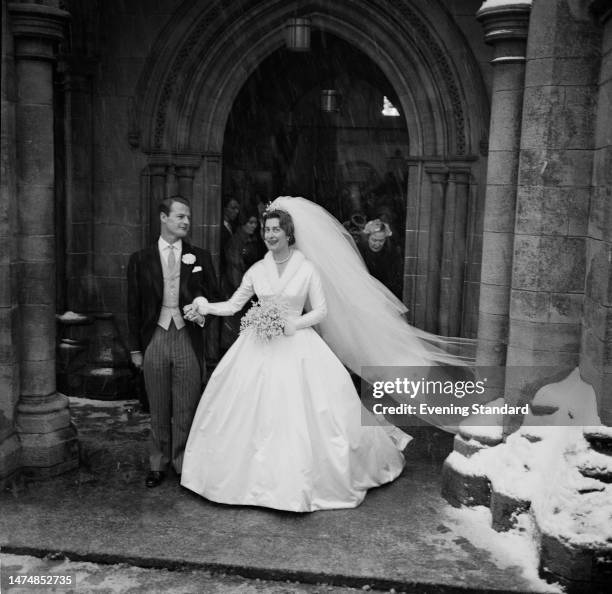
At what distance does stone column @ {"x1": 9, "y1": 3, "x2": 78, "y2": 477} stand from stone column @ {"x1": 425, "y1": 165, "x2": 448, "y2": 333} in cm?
372

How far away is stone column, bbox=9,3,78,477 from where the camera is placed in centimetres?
631

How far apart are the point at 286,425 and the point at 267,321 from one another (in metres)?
0.71

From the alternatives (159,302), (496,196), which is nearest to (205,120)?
(159,302)

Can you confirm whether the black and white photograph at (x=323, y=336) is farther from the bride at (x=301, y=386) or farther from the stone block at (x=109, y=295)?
the stone block at (x=109, y=295)

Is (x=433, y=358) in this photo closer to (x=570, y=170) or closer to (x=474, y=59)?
(x=570, y=170)

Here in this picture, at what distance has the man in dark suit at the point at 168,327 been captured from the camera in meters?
6.44

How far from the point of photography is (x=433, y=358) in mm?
6926

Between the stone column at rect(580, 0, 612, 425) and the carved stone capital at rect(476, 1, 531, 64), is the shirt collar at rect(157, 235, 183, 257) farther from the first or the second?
the stone column at rect(580, 0, 612, 425)

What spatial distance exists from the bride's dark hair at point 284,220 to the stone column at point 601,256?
1.99 m

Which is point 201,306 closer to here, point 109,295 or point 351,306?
point 351,306

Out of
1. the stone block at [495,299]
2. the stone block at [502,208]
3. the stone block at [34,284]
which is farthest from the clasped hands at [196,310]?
the stone block at [502,208]

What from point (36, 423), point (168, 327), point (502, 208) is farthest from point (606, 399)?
point (36, 423)

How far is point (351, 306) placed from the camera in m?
6.67

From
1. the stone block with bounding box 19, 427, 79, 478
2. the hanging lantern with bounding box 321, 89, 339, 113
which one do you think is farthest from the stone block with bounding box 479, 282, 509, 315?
the hanging lantern with bounding box 321, 89, 339, 113
